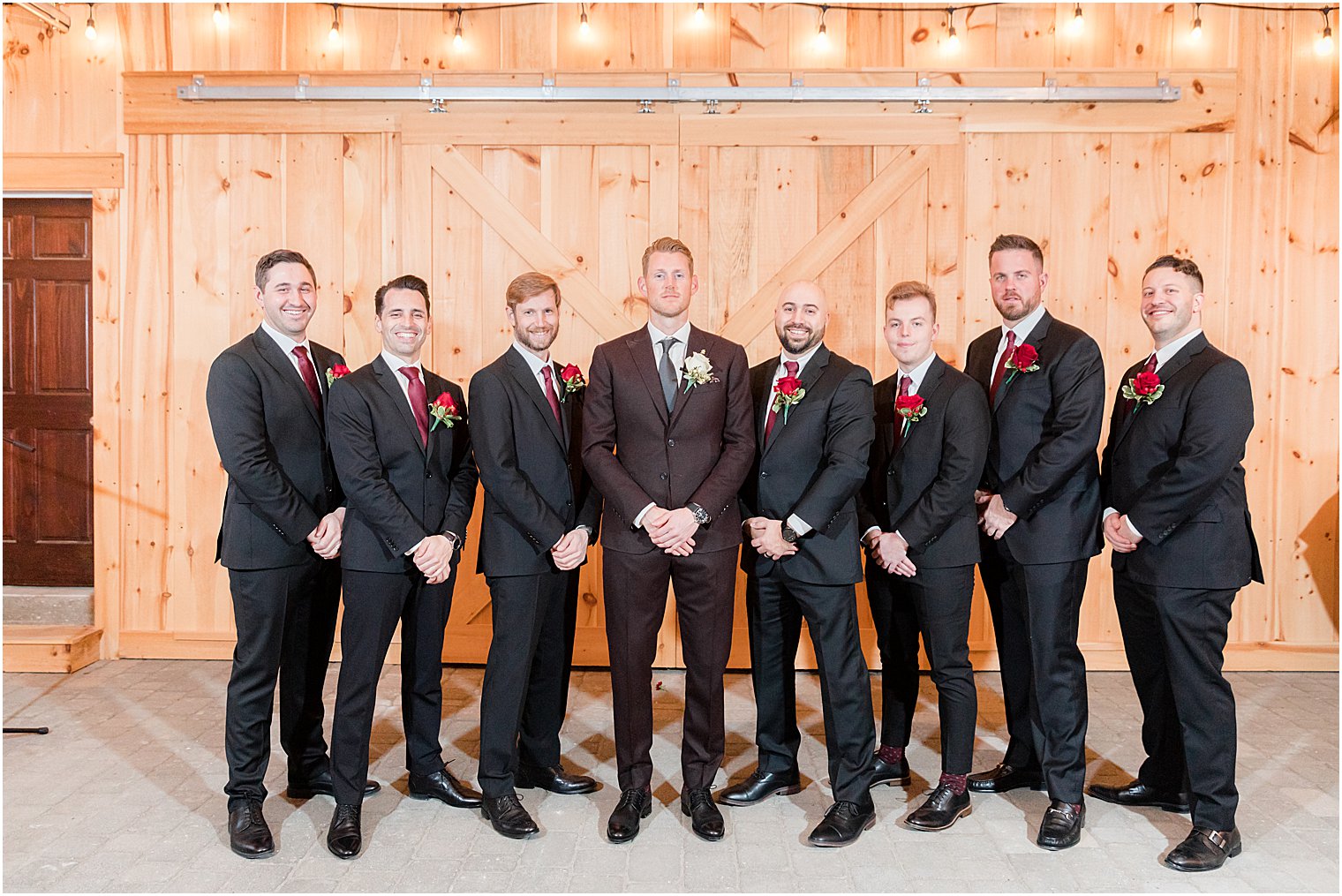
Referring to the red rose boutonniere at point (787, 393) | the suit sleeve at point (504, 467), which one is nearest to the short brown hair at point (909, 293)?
the red rose boutonniere at point (787, 393)

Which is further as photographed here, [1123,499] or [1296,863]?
[1123,499]

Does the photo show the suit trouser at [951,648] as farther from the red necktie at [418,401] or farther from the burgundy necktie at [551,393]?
the red necktie at [418,401]

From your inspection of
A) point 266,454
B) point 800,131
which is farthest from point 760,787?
point 800,131

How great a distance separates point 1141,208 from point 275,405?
4.60 meters

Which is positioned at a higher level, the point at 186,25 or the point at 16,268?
the point at 186,25

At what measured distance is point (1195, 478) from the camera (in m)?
3.23

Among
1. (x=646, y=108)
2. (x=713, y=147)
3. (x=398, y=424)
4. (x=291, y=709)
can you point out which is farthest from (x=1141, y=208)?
(x=291, y=709)

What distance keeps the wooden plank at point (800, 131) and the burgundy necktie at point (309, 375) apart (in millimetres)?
2658

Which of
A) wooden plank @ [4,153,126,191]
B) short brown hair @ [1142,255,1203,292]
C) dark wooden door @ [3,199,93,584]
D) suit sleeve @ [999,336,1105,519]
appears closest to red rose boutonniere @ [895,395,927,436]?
suit sleeve @ [999,336,1105,519]

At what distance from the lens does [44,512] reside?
585 centimetres

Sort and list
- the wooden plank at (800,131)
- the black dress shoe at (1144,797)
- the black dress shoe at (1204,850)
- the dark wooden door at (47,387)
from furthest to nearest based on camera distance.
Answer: the dark wooden door at (47,387) → the wooden plank at (800,131) → the black dress shoe at (1144,797) → the black dress shoe at (1204,850)

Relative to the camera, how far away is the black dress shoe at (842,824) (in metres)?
3.32

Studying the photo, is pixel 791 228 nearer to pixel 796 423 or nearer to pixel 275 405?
pixel 796 423

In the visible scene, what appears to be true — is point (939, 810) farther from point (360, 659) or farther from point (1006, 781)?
point (360, 659)
